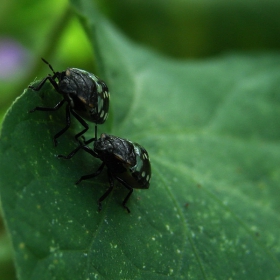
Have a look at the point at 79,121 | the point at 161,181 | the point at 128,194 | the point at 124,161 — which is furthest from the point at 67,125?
the point at 161,181

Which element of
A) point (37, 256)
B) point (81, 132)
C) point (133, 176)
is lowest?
point (37, 256)

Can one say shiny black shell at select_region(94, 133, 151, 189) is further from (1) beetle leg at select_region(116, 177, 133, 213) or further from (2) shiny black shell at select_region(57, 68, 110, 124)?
(2) shiny black shell at select_region(57, 68, 110, 124)

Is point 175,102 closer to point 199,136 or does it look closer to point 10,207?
point 199,136

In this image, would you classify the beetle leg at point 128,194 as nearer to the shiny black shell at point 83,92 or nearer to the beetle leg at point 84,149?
the beetle leg at point 84,149

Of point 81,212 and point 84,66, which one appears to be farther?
point 84,66

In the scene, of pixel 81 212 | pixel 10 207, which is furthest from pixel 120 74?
pixel 10 207

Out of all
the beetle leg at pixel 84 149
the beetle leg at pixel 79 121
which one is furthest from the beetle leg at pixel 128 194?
the beetle leg at pixel 79 121

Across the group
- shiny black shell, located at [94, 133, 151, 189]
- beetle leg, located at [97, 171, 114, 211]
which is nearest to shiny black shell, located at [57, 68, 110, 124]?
shiny black shell, located at [94, 133, 151, 189]
